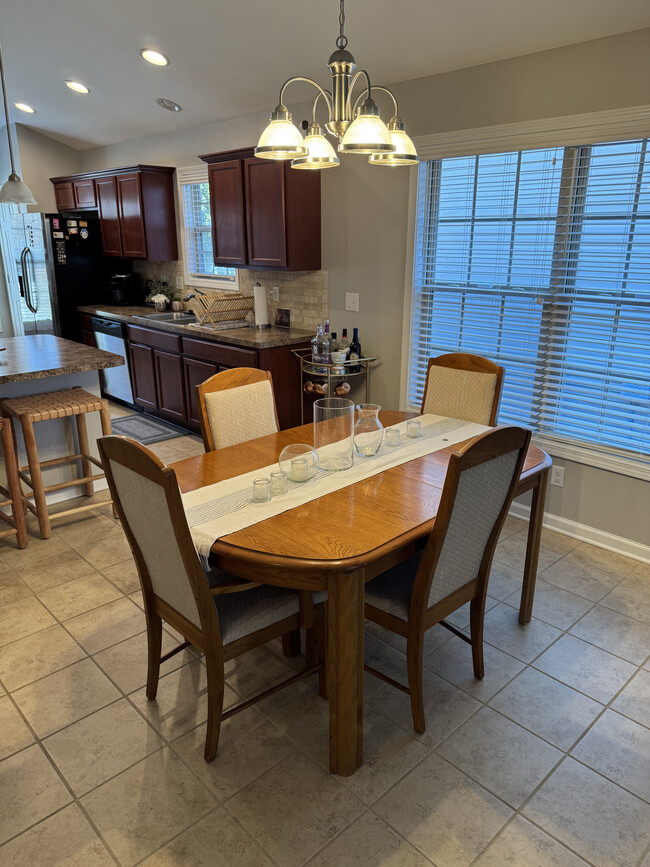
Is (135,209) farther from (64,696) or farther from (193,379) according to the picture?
(64,696)

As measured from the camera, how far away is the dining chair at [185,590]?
1645mm

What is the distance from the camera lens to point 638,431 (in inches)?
120

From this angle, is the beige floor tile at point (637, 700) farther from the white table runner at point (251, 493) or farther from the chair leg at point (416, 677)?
the white table runner at point (251, 493)

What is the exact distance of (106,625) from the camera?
265 cm

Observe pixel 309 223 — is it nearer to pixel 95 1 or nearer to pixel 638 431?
pixel 95 1

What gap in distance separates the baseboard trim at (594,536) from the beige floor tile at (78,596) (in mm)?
2332

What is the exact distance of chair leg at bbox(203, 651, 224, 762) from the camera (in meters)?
1.82

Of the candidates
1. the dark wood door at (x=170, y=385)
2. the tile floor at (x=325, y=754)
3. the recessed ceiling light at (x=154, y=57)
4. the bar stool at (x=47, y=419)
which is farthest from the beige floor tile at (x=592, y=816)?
the recessed ceiling light at (x=154, y=57)

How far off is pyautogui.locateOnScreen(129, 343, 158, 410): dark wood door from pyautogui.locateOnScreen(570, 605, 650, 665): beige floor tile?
4043mm

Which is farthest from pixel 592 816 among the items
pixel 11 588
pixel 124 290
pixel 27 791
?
pixel 124 290

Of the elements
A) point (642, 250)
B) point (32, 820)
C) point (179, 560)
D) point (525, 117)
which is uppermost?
point (525, 117)

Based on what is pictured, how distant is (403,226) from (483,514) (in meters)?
2.48

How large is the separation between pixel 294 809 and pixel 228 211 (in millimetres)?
4193

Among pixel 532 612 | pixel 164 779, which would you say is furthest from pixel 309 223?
pixel 164 779
